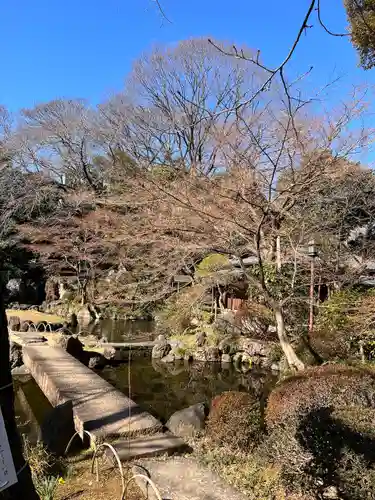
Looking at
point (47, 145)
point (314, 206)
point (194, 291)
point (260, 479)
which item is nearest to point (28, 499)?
point (260, 479)

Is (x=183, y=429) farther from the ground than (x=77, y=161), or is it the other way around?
(x=77, y=161)

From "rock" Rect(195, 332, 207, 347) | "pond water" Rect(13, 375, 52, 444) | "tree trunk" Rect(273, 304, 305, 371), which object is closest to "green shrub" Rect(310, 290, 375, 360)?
"tree trunk" Rect(273, 304, 305, 371)

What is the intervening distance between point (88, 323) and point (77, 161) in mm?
8330

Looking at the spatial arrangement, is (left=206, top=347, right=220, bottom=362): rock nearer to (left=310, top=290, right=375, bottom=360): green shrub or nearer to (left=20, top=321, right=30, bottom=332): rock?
(left=310, top=290, right=375, bottom=360): green shrub

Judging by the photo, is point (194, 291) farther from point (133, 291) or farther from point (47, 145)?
point (47, 145)

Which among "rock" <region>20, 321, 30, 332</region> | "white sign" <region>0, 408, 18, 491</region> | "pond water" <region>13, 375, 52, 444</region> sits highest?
"white sign" <region>0, 408, 18, 491</region>

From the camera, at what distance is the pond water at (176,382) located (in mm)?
8344

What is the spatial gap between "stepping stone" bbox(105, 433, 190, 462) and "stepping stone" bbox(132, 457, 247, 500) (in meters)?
0.13

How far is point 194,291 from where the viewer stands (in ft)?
39.2

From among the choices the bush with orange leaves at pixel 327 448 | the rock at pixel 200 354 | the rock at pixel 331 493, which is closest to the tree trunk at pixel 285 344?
the bush with orange leaves at pixel 327 448

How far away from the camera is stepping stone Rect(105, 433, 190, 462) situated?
4.48m

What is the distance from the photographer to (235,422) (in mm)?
4766

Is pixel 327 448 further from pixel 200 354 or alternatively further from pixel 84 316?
pixel 84 316

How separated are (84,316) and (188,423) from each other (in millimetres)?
12649
